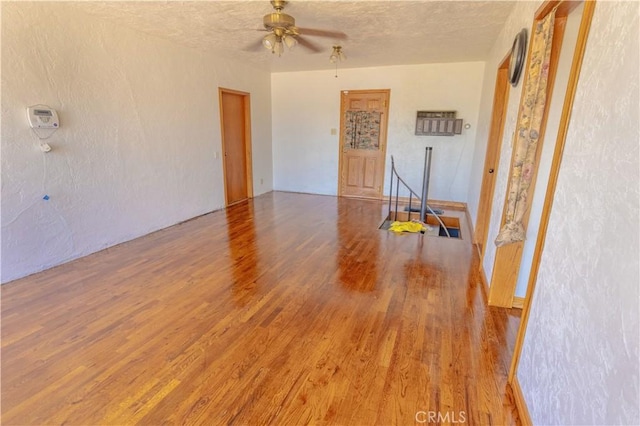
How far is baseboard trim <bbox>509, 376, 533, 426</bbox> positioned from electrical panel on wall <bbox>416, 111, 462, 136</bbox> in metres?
4.59

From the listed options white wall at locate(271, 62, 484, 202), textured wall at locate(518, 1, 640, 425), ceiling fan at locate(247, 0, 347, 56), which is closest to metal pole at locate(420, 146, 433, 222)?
white wall at locate(271, 62, 484, 202)

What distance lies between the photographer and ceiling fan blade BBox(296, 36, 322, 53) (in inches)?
157

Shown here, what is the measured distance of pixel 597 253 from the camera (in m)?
1.06

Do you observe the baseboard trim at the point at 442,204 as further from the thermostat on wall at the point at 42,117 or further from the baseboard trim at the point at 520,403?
the thermostat on wall at the point at 42,117

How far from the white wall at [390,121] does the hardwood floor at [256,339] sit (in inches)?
103

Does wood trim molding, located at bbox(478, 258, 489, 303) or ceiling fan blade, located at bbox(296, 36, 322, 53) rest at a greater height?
ceiling fan blade, located at bbox(296, 36, 322, 53)

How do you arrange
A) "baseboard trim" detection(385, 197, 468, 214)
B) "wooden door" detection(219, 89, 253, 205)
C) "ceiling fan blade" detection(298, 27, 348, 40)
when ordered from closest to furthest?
"ceiling fan blade" detection(298, 27, 348, 40) → "wooden door" detection(219, 89, 253, 205) → "baseboard trim" detection(385, 197, 468, 214)

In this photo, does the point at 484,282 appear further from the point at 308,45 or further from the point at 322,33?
the point at 308,45

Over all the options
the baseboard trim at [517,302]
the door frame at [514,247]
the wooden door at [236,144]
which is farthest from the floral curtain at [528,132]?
the wooden door at [236,144]

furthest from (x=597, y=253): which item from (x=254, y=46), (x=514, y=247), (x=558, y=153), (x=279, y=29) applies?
(x=254, y=46)

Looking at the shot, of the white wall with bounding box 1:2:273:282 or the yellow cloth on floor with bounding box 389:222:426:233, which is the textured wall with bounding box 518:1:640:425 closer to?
the yellow cloth on floor with bounding box 389:222:426:233

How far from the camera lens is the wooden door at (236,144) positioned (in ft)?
17.9

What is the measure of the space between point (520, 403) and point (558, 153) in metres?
1.19

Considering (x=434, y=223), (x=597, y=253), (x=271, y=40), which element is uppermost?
(x=271, y=40)
